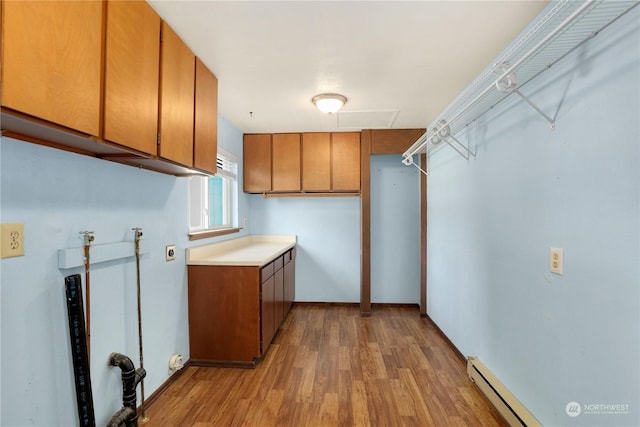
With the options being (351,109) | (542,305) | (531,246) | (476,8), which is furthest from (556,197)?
(351,109)

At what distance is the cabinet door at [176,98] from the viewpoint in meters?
1.57

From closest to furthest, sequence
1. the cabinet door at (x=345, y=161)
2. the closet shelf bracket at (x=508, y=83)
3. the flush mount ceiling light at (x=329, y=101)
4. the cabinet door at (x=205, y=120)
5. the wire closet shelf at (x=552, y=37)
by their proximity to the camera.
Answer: the wire closet shelf at (x=552, y=37), the closet shelf bracket at (x=508, y=83), the cabinet door at (x=205, y=120), the flush mount ceiling light at (x=329, y=101), the cabinet door at (x=345, y=161)

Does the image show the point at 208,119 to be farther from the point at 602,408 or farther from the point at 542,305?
the point at 602,408

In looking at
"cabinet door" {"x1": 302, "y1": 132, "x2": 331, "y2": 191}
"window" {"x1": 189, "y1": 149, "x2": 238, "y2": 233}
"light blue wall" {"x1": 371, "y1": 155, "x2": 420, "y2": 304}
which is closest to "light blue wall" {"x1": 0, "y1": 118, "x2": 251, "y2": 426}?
"window" {"x1": 189, "y1": 149, "x2": 238, "y2": 233}

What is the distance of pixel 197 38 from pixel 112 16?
2.01ft

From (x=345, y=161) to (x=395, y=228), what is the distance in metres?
1.17

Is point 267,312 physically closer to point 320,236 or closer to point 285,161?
point 320,236

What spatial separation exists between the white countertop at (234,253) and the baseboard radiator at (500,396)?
6.02 feet

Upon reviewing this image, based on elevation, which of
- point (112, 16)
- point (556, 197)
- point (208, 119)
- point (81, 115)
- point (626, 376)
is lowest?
point (626, 376)

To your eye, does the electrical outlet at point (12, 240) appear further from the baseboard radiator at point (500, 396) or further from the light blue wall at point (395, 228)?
the light blue wall at point (395, 228)

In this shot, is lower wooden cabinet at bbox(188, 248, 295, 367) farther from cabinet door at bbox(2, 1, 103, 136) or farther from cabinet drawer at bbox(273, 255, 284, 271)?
cabinet door at bbox(2, 1, 103, 136)

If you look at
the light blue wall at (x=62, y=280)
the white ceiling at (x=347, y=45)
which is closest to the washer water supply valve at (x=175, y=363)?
the light blue wall at (x=62, y=280)

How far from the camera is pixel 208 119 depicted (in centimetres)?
210

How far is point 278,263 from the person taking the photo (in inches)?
122
